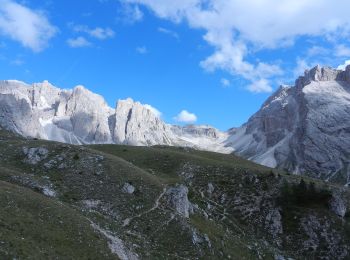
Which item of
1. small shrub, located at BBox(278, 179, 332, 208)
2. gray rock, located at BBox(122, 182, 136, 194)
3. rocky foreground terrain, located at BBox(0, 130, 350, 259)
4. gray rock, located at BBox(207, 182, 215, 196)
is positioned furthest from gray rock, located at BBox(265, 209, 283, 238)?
gray rock, located at BBox(122, 182, 136, 194)

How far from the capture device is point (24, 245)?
38.0 m

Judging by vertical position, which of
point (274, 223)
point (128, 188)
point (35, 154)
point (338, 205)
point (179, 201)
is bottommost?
point (274, 223)

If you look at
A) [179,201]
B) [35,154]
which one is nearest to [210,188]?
[179,201]

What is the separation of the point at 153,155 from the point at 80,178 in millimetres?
29686

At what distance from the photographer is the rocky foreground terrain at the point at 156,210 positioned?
44.2 metres

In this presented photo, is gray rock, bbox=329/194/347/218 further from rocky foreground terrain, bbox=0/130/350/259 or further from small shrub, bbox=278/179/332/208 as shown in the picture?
small shrub, bbox=278/179/332/208

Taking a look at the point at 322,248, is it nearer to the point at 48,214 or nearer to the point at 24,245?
the point at 48,214

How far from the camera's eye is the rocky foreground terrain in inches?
1740

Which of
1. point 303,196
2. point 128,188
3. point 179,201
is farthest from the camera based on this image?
point 303,196

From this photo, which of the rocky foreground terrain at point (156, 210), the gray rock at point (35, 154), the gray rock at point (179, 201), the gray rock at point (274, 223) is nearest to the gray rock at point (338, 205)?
the rocky foreground terrain at point (156, 210)

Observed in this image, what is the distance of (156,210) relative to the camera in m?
59.0

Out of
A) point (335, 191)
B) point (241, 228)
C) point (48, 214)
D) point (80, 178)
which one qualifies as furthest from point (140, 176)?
point (335, 191)

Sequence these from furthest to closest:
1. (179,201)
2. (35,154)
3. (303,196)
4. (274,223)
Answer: (303,196) < (35,154) < (274,223) < (179,201)

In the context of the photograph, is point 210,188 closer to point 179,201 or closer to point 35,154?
point 179,201
